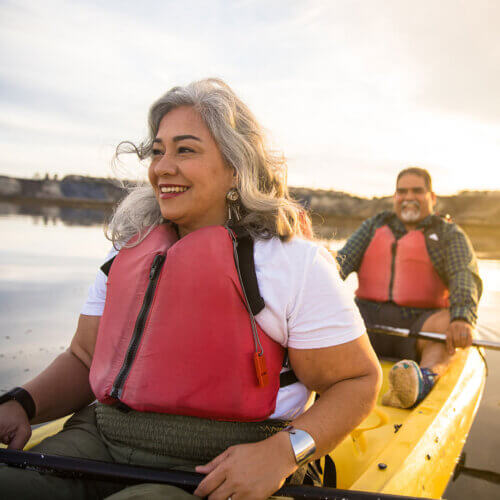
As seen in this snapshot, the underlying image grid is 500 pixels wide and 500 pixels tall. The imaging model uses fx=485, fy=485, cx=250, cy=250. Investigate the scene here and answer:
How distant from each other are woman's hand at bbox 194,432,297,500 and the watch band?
0.70 metres

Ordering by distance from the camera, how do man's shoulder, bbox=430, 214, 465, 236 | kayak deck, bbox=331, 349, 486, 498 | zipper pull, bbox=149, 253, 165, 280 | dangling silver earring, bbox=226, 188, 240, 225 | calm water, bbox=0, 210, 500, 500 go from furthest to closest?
man's shoulder, bbox=430, 214, 465, 236 < calm water, bbox=0, 210, 500, 500 < kayak deck, bbox=331, 349, 486, 498 < dangling silver earring, bbox=226, 188, 240, 225 < zipper pull, bbox=149, 253, 165, 280

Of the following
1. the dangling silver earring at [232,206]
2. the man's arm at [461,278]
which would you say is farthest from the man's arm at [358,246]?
the dangling silver earring at [232,206]

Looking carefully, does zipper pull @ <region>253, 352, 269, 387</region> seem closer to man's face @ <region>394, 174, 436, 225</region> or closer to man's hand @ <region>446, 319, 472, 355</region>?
man's hand @ <region>446, 319, 472, 355</region>

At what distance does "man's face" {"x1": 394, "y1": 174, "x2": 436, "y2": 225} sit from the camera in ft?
13.7

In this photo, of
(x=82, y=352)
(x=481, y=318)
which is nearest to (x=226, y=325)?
(x=82, y=352)

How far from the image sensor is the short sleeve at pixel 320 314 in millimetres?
1362

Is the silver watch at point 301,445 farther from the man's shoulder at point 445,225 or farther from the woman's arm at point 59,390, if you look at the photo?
the man's shoulder at point 445,225

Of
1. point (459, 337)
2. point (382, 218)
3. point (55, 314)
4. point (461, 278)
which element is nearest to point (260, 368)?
point (459, 337)

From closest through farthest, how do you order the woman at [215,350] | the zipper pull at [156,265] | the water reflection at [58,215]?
the woman at [215,350], the zipper pull at [156,265], the water reflection at [58,215]

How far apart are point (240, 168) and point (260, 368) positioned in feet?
2.18

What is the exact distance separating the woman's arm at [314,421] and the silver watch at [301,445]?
1cm

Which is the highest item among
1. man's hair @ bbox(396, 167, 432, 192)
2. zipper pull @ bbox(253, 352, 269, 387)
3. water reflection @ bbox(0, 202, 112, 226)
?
man's hair @ bbox(396, 167, 432, 192)

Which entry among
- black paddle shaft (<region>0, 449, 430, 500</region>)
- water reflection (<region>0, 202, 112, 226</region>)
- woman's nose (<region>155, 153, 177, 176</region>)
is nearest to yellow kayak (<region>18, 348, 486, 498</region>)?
black paddle shaft (<region>0, 449, 430, 500</region>)

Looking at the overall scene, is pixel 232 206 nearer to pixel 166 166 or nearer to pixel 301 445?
pixel 166 166
